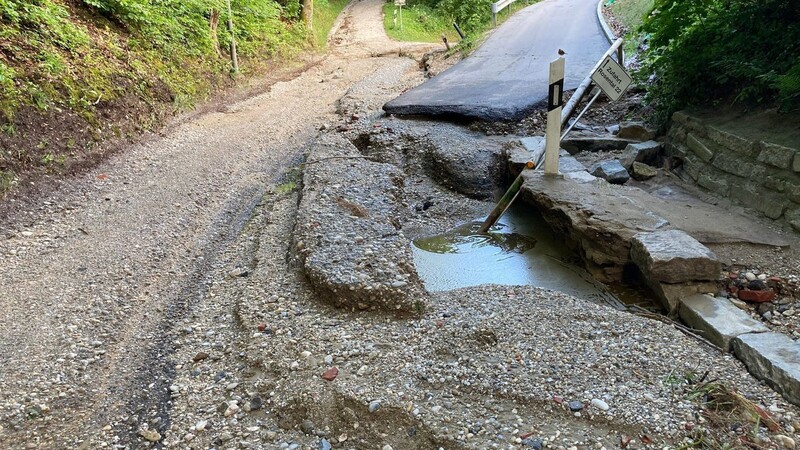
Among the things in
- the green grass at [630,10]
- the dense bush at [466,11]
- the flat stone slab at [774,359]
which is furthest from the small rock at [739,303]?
the dense bush at [466,11]

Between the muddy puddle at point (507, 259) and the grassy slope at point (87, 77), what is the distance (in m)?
4.28

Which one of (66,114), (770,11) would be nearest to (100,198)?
(66,114)

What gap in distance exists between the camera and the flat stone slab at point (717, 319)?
132 inches

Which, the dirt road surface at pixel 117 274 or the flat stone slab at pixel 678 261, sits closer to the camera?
the dirt road surface at pixel 117 274

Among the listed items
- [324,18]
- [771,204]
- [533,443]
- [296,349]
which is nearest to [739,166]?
[771,204]

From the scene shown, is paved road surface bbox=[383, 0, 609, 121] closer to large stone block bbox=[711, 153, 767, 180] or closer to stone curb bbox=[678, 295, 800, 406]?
large stone block bbox=[711, 153, 767, 180]

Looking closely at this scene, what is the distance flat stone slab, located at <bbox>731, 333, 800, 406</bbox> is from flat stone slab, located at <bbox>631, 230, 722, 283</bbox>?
0.67 metres

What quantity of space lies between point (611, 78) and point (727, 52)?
1337 millimetres

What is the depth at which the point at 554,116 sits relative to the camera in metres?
5.46

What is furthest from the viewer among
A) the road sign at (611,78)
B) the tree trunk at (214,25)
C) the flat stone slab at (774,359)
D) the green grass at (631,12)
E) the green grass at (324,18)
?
the green grass at (324,18)

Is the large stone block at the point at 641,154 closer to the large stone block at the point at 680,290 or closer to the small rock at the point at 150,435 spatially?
the large stone block at the point at 680,290

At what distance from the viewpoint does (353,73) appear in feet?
45.1

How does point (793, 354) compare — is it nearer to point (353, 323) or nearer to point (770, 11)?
point (353, 323)

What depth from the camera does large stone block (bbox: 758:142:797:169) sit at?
4.46 metres
